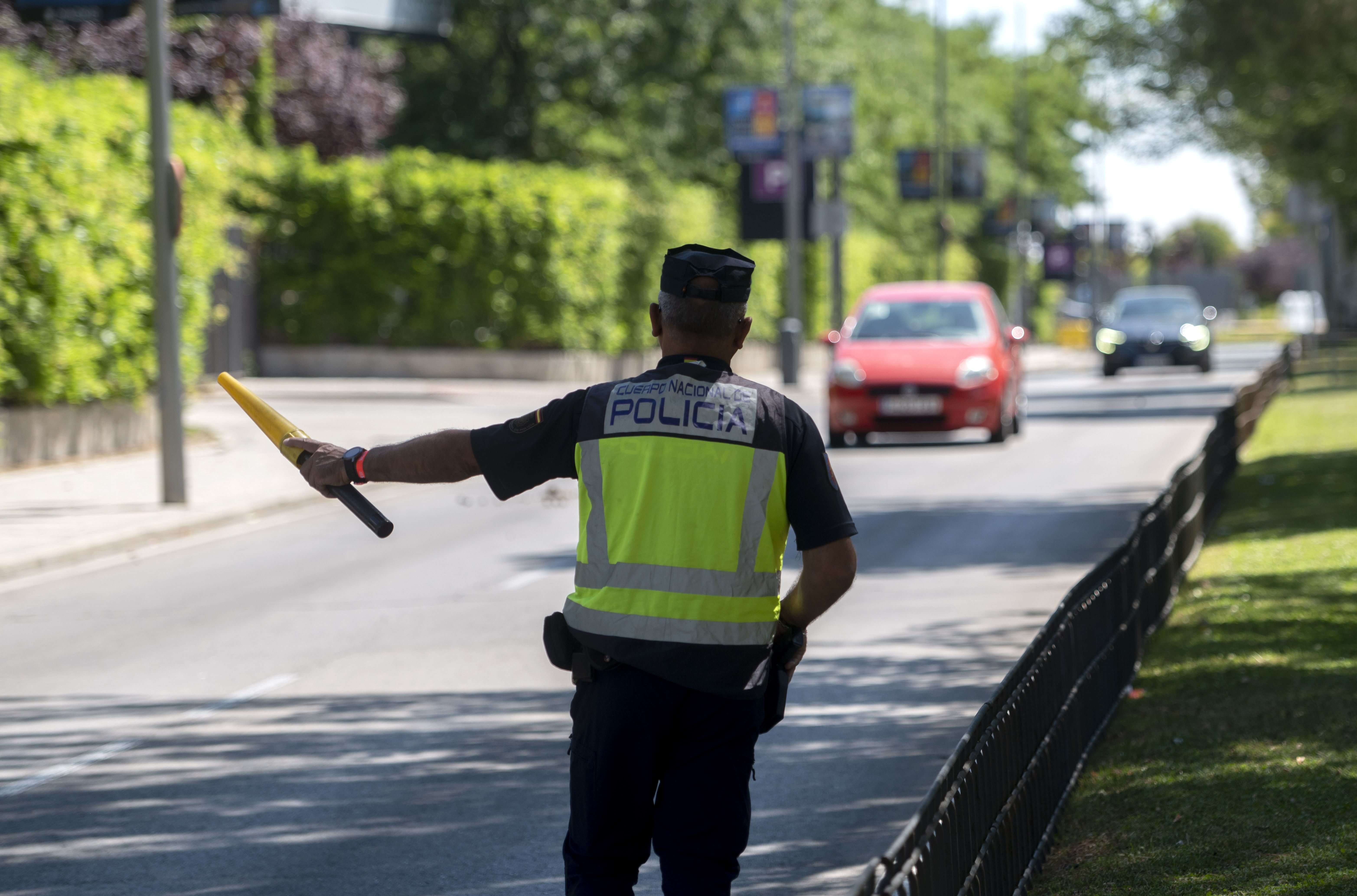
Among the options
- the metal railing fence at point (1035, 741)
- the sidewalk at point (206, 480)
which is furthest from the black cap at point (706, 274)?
the sidewalk at point (206, 480)

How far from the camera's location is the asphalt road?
590cm

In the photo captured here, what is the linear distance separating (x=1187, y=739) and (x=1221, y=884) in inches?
64.6

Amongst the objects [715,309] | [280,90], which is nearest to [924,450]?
[715,309]

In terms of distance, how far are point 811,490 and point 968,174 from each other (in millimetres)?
57013

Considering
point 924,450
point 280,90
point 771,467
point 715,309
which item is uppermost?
point 280,90

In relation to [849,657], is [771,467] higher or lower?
higher

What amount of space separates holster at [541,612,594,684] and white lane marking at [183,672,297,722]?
175 inches

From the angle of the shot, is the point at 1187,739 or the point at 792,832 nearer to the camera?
the point at 792,832

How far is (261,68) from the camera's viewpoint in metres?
37.6

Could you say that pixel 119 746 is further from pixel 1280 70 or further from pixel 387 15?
pixel 387 15

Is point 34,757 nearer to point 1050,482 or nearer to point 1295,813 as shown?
point 1295,813

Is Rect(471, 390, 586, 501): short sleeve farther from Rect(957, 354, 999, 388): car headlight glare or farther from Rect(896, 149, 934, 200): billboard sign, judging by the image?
Rect(896, 149, 934, 200): billboard sign

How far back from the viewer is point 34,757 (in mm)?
7289

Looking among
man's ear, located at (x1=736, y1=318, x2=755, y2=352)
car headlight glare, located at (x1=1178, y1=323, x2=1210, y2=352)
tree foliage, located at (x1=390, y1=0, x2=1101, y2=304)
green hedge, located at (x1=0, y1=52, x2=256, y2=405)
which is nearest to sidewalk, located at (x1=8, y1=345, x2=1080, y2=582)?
green hedge, located at (x1=0, y1=52, x2=256, y2=405)
